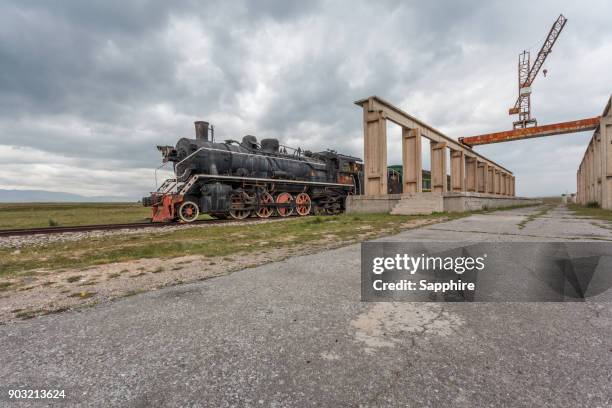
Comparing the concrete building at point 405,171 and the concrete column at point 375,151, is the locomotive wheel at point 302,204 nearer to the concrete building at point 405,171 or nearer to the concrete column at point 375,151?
the concrete building at point 405,171

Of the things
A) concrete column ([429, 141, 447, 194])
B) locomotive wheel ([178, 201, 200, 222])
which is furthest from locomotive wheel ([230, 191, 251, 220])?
concrete column ([429, 141, 447, 194])

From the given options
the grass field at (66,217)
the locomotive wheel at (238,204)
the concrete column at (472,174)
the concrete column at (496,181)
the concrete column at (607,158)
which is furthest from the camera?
the concrete column at (496,181)

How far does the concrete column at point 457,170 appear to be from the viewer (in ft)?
76.1

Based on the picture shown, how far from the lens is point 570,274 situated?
10.4ft

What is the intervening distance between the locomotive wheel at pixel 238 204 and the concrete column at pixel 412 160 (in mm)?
9637

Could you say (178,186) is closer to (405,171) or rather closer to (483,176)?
(405,171)

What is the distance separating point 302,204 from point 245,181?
3956 mm

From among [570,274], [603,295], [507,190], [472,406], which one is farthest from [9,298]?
[507,190]

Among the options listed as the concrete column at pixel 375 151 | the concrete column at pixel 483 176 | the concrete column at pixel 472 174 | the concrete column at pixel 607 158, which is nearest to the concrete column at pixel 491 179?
the concrete column at pixel 483 176

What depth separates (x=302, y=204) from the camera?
16.1 metres

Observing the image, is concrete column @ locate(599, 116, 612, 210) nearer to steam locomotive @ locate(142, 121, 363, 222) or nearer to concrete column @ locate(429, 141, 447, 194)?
concrete column @ locate(429, 141, 447, 194)

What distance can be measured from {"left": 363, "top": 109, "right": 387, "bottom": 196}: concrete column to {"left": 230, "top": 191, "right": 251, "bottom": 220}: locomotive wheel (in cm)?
682

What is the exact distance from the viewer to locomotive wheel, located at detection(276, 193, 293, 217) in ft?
48.8

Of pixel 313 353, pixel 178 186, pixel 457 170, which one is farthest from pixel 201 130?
pixel 457 170
